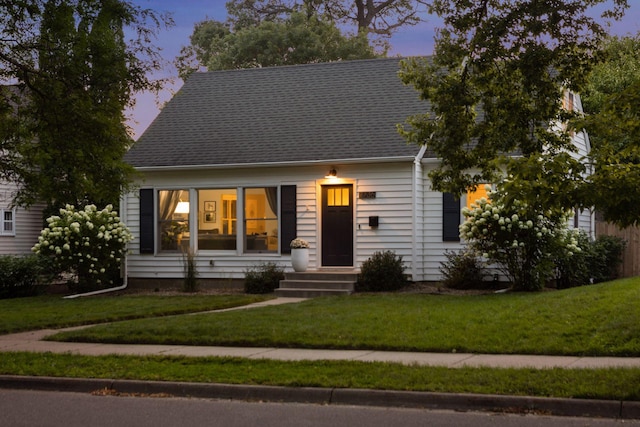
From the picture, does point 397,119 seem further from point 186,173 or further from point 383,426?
point 383,426

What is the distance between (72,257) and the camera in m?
22.0

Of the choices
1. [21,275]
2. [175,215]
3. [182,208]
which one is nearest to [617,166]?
[182,208]

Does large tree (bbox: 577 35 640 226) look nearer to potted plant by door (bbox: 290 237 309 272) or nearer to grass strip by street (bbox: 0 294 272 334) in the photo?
grass strip by street (bbox: 0 294 272 334)

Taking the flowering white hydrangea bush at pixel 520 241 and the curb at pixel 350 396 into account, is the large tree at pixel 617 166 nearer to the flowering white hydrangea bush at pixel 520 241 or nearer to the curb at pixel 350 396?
the curb at pixel 350 396

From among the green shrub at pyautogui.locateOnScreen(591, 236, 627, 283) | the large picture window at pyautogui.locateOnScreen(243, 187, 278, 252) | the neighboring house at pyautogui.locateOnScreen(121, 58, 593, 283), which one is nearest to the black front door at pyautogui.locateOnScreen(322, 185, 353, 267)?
the neighboring house at pyautogui.locateOnScreen(121, 58, 593, 283)

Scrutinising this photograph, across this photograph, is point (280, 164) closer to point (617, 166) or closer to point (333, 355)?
point (333, 355)

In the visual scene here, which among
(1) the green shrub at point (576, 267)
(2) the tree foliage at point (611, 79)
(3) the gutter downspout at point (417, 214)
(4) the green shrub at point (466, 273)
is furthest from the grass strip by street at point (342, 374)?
(2) the tree foliage at point (611, 79)

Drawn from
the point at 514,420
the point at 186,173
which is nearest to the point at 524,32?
the point at 514,420

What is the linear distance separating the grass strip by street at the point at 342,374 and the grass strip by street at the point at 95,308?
424 centimetres

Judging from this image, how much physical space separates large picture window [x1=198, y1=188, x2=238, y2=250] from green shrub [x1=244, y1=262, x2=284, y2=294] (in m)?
1.70

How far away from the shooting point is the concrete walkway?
33.7 feet

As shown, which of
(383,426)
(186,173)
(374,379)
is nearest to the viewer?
(383,426)

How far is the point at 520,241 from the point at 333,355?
29.1ft

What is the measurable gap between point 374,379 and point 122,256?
15243 millimetres
